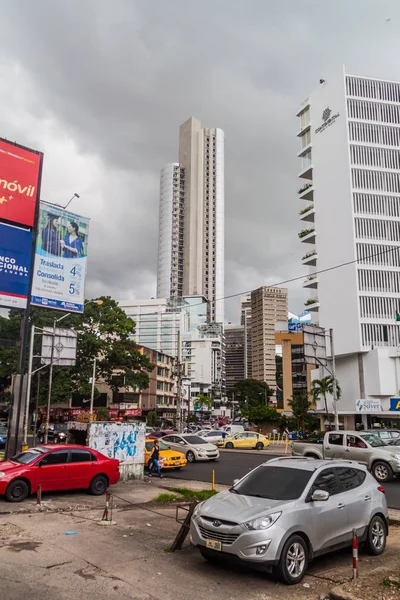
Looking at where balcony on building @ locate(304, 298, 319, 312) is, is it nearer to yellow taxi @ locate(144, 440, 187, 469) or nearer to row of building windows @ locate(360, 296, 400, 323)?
row of building windows @ locate(360, 296, 400, 323)

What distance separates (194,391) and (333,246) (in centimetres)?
9435

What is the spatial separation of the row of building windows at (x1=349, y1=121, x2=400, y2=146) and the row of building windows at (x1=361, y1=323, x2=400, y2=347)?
22430 mm

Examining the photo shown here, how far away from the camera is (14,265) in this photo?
771 inches

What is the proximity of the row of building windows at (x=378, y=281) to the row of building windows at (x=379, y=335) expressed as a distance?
4.20 meters

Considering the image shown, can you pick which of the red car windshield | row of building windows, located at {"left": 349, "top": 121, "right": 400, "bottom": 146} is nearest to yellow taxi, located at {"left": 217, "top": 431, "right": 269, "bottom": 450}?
the red car windshield

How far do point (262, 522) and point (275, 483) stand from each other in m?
1.33

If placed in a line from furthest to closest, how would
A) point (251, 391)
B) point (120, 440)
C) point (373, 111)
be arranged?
1. point (251, 391)
2. point (373, 111)
3. point (120, 440)

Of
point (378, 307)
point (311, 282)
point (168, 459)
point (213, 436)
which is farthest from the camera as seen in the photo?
point (311, 282)

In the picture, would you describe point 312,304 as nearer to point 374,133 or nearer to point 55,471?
point 374,133

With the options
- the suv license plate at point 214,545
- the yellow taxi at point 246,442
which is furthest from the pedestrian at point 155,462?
the yellow taxi at point 246,442

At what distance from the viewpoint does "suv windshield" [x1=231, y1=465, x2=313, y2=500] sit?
766cm

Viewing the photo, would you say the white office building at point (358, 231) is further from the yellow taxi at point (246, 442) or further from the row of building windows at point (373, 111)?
the yellow taxi at point (246, 442)

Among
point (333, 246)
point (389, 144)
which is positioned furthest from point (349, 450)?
point (389, 144)

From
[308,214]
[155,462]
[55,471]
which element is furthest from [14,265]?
[308,214]
